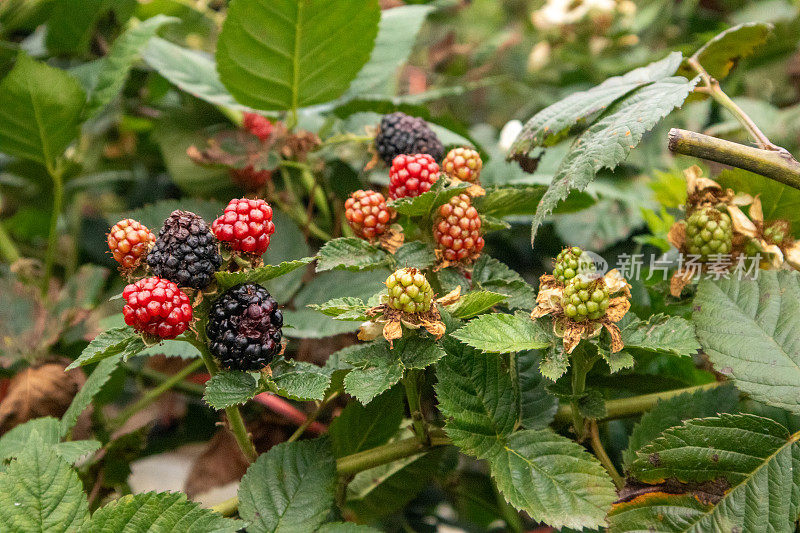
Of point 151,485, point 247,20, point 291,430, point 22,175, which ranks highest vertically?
point 247,20

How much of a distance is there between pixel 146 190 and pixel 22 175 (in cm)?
20

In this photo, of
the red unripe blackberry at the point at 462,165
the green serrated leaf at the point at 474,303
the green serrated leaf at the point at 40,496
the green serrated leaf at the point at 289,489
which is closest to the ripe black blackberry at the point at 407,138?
the red unripe blackberry at the point at 462,165

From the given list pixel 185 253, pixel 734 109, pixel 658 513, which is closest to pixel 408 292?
pixel 185 253

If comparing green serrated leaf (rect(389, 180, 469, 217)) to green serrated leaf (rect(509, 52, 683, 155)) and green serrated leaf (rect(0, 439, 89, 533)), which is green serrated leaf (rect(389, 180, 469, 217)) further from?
green serrated leaf (rect(0, 439, 89, 533))

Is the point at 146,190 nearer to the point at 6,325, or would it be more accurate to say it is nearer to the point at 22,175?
the point at 22,175

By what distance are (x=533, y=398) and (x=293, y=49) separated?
0.45 m

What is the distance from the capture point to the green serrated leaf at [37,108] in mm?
771

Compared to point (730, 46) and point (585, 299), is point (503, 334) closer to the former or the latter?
point (585, 299)

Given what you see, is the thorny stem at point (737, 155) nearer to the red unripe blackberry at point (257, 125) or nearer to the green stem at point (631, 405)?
the green stem at point (631, 405)

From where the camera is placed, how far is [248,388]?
1.57ft

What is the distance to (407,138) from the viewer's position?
639 millimetres

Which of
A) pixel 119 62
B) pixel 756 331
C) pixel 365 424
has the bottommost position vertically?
pixel 365 424

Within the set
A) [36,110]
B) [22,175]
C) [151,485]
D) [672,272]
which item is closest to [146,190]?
[22,175]

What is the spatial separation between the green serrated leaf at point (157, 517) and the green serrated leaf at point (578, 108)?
424 mm
